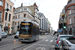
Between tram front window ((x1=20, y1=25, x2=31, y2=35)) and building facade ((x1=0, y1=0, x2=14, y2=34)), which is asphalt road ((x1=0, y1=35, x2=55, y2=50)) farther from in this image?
building facade ((x1=0, y1=0, x2=14, y2=34))

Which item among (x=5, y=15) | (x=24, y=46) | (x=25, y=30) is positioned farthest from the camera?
(x=5, y=15)

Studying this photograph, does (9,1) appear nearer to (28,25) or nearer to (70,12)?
(70,12)

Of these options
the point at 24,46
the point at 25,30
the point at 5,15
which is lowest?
the point at 24,46

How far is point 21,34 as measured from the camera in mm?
16266

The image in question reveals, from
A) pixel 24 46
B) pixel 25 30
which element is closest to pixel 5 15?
pixel 25 30

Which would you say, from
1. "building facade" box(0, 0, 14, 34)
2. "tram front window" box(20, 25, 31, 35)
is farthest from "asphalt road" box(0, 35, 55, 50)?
"building facade" box(0, 0, 14, 34)

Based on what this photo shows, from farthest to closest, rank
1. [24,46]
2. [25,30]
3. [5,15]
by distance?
[5,15] → [25,30] → [24,46]

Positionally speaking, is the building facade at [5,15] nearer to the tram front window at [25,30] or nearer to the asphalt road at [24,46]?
the tram front window at [25,30]

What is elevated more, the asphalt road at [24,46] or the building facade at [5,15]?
the building facade at [5,15]

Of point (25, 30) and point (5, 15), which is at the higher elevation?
point (5, 15)

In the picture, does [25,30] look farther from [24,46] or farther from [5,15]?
[5,15]

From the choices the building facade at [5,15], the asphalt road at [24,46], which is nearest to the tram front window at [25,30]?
the asphalt road at [24,46]

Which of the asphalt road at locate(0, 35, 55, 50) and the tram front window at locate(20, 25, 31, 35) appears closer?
the asphalt road at locate(0, 35, 55, 50)

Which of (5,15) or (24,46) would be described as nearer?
(24,46)
